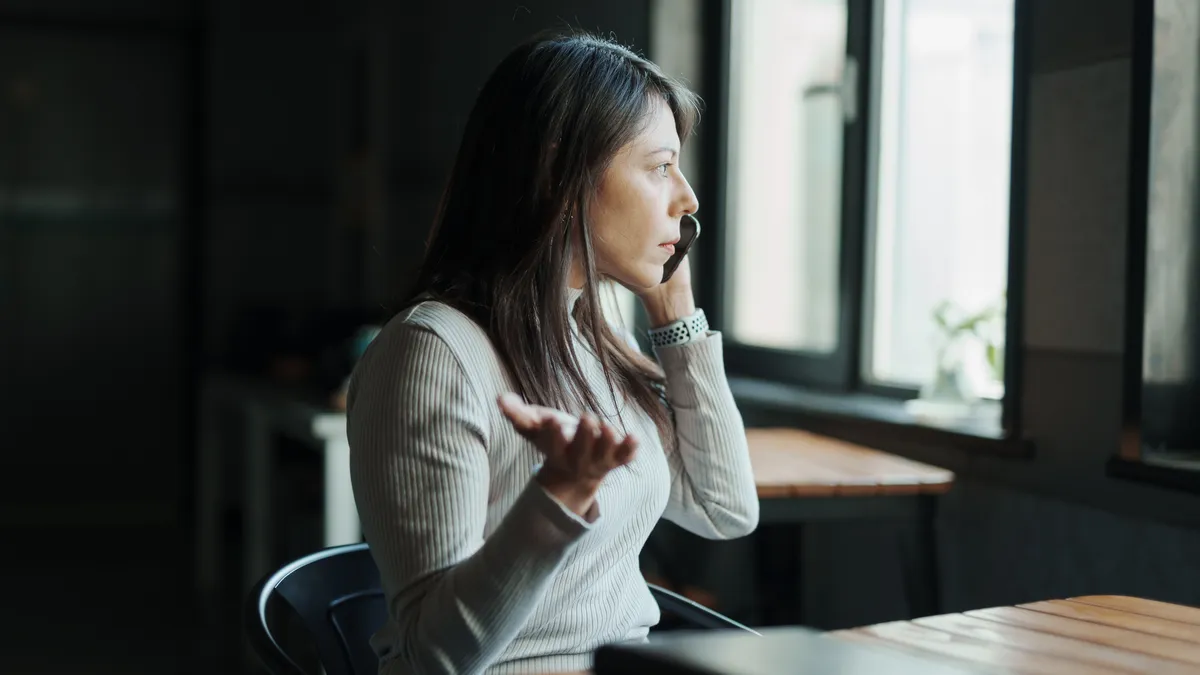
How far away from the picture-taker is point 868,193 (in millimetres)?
3043

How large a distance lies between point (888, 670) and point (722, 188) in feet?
9.70

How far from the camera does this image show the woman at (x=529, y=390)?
114 centimetres

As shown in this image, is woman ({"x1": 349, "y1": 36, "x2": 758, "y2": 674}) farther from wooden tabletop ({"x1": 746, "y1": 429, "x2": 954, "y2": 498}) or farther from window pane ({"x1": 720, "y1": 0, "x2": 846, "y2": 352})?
window pane ({"x1": 720, "y1": 0, "x2": 846, "y2": 352})

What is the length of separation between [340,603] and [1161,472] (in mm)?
1212

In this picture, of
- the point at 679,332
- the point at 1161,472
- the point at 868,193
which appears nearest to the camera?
the point at 679,332

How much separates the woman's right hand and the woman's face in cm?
40

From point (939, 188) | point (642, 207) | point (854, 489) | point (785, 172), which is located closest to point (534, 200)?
point (642, 207)

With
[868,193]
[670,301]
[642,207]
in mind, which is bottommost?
[670,301]

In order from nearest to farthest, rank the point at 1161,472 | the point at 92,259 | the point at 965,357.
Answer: the point at 1161,472, the point at 965,357, the point at 92,259

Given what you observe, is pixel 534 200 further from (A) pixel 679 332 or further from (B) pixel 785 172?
(B) pixel 785 172

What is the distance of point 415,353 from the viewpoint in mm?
1258

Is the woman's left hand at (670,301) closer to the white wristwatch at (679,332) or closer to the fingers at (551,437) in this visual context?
the white wristwatch at (679,332)

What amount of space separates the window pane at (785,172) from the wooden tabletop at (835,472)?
612 mm

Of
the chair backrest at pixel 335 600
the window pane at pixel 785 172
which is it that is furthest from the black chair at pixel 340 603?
the window pane at pixel 785 172
